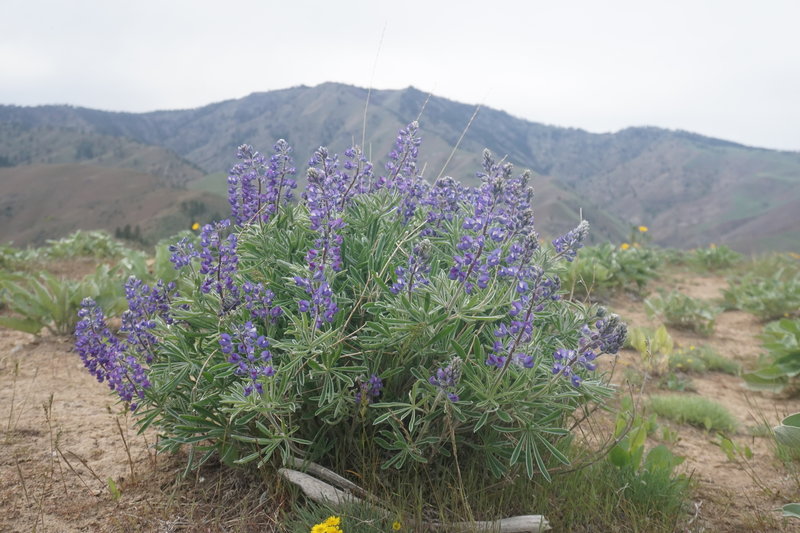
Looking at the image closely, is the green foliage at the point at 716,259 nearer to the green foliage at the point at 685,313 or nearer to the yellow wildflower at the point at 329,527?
the green foliage at the point at 685,313

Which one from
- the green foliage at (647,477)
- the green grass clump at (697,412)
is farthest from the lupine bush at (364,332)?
the green grass clump at (697,412)

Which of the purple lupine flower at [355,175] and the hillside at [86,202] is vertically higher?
the purple lupine flower at [355,175]

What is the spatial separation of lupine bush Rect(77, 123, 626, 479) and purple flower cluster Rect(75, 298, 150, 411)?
0.03 ft

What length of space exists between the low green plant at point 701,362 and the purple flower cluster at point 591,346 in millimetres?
4404

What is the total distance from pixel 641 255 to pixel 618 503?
906cm

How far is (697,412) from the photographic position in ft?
15.1

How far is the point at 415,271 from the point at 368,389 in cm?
59

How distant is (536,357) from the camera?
2289 millimetres

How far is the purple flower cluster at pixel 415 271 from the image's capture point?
7.01 ft

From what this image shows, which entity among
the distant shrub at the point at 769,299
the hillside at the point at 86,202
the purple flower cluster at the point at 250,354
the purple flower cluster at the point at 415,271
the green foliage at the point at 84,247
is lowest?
the hillside at the point at 86,202

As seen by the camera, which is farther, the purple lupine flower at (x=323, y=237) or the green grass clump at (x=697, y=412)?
the green grass clump at (x=697, y=412)

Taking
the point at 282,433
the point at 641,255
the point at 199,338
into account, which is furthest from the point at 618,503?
the point at 641,255

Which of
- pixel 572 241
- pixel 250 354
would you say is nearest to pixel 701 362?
pixel 572 241

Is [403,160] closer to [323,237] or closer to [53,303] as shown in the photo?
[323,237]
